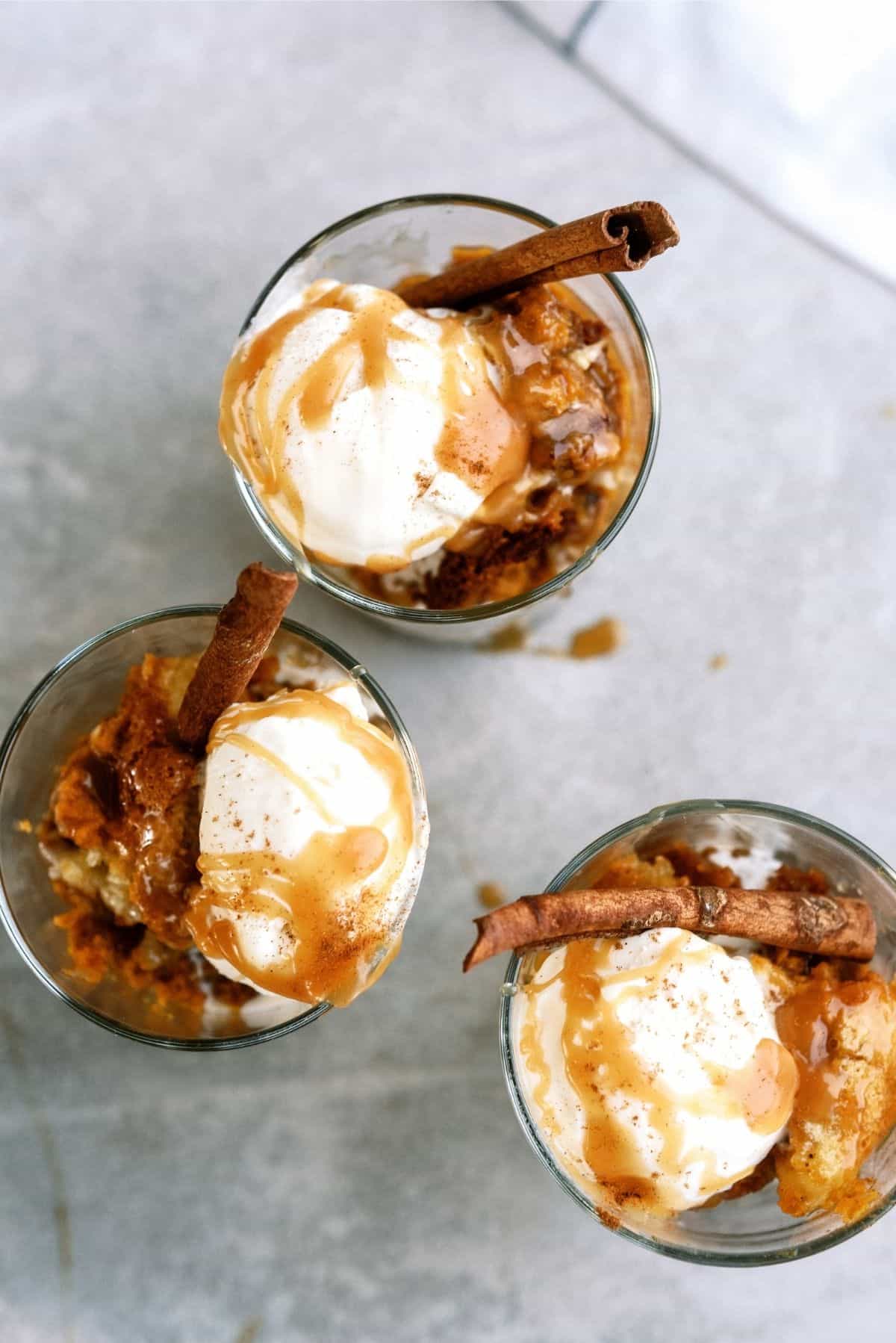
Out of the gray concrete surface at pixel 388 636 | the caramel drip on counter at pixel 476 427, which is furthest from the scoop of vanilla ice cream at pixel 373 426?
the gray concrete surface at pixel 388 636

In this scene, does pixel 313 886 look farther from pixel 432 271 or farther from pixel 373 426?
pixel 432 271

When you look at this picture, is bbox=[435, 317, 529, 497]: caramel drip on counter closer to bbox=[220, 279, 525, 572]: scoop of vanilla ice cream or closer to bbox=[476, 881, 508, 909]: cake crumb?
bbox=[220, 279, 525, 572]: scoop of vanilla ice cream

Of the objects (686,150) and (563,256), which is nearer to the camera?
(563,256)

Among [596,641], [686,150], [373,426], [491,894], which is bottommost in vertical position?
[491,894]

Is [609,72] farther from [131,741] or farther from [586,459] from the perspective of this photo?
[131,741]

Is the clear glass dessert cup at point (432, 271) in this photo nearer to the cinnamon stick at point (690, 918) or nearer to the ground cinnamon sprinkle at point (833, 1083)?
the cinnamon stick at point (690, 918)

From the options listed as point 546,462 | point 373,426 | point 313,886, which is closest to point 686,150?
point 546,462
